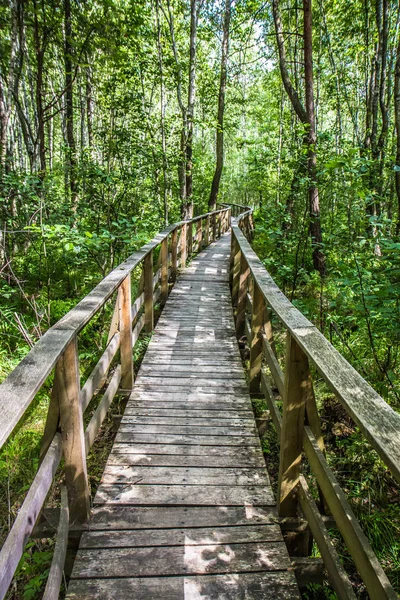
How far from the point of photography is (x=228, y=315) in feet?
19.9

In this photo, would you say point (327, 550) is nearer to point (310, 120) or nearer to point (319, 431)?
point (319, 431)

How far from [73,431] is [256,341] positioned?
6.68ft

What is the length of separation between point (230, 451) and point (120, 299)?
1554 mm

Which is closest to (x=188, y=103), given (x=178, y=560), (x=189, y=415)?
(x=189, y=415)

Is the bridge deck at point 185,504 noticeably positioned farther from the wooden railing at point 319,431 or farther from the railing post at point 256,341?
the wooden railing at point 319,431

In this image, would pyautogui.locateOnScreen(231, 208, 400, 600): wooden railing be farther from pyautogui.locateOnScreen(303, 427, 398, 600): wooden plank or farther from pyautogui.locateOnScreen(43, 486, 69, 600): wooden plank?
pyautogui.locateOnScreen(43, 486, 69, 600): wooden plank

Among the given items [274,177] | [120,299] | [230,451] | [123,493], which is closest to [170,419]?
[230,451]

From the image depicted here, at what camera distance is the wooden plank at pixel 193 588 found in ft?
5.87

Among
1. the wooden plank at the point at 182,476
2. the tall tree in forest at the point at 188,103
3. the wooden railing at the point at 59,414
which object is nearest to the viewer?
the wooden railing at the point at 59,414

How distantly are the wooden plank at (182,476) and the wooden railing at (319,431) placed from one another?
14.3 inches

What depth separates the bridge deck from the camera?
6.13 ft

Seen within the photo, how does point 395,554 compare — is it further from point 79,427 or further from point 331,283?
point 331,283

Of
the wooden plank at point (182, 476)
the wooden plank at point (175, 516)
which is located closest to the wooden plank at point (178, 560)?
the wooden plank at point (175, 516)

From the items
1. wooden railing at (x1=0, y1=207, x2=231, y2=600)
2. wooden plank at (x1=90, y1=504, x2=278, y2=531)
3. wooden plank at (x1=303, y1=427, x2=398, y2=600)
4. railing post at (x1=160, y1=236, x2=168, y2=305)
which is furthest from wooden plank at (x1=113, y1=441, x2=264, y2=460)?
railing post at (x1=160, y1=236, x2=168, y2=305)
